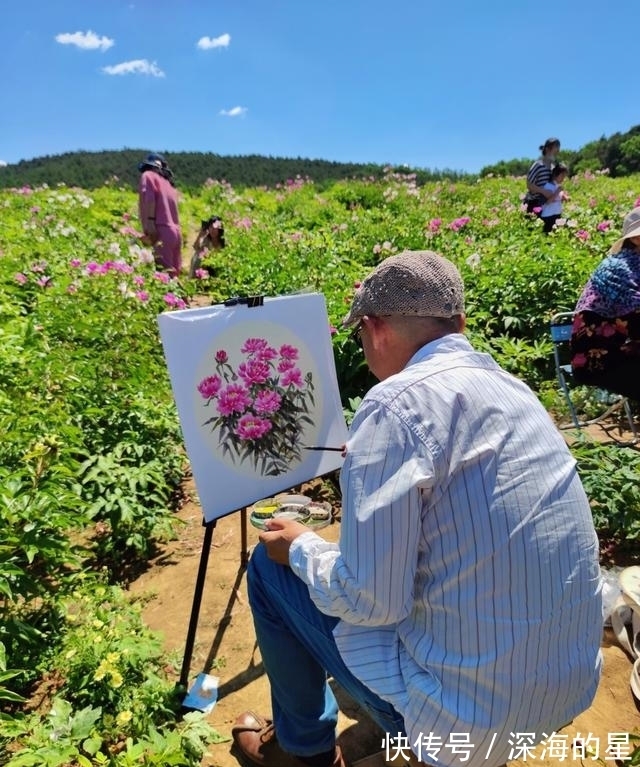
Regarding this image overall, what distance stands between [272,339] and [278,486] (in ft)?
1.71

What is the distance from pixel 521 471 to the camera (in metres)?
1.02

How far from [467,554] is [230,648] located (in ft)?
4.83

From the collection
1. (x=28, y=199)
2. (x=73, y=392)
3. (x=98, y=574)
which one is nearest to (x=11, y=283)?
(x=73, y=392)

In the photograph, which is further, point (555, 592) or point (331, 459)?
point (331, 459)

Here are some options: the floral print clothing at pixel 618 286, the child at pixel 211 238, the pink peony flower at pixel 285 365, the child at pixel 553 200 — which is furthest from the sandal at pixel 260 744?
the child at pixel 211 238

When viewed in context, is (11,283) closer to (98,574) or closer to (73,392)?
(73,392)

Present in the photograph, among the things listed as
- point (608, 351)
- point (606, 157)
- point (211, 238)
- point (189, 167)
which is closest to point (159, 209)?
point (211, 238)

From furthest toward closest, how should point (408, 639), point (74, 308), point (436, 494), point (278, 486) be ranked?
1. point (74, 308)
2. point (278, 486)
3. point (408, 639)
4. point (436, 494)

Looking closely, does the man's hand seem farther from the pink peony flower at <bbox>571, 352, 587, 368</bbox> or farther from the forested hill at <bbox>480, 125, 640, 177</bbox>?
the forested hill at <bbox>480, 125, 640, 177</bbox>

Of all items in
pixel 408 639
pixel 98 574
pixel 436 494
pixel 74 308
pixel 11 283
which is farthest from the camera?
pixel 11 283

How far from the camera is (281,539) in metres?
1.34

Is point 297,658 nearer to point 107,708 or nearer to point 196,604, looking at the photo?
point 196,604

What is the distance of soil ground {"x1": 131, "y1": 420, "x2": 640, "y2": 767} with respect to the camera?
1.77m

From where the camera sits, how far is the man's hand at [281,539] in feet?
4.36
